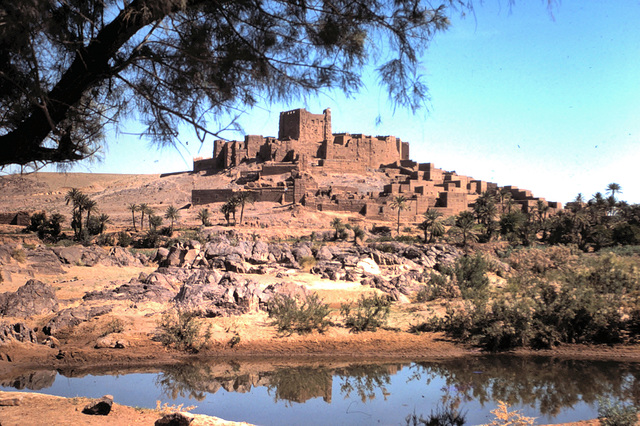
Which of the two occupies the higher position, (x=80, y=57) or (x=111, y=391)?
(x=80, y=57)

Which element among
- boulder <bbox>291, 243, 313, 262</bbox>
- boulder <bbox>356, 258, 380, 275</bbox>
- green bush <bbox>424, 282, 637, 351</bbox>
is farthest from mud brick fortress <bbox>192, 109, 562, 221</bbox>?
green bush <bbox>424, 282, 637, 351</bbox>

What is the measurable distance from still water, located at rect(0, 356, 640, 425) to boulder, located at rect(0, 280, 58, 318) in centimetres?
338

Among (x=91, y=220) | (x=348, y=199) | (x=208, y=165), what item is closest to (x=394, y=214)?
(x=348, y=199)

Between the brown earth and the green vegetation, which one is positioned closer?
the brown earth

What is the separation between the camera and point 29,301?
11531 millimetres

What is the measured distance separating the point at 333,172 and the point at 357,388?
54764mm

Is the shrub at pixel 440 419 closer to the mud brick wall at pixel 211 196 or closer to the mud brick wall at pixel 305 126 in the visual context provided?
the mud brick wall at pixel 211 196

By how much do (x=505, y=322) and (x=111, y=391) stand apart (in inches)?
310

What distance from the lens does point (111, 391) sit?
785 centimetres

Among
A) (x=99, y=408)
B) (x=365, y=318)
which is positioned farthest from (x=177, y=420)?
(x=365, y=318)

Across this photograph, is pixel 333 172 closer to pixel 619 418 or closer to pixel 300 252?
pixel 300 252

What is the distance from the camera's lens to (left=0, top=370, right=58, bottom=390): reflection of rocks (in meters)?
7.85

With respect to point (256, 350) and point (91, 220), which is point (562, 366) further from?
point (91, 220)

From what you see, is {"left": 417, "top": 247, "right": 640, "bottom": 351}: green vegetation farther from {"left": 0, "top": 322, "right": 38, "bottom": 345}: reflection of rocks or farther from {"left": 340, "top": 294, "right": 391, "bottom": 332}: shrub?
{"left": 0, "top": 322, "right": 38, "bottom": 345}: reflection of rocks
